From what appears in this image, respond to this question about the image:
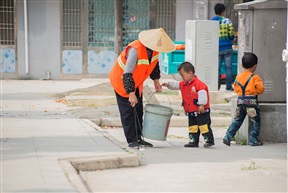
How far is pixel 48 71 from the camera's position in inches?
955

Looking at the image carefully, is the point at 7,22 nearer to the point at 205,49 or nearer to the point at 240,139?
the point at 205,49

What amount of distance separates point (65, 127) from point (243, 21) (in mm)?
3156

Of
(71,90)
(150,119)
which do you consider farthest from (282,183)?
(71,90)

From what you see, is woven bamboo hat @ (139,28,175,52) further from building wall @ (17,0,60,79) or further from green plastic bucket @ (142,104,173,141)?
building wall @ (17,0,60,79)

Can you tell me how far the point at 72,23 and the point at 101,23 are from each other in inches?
33.8

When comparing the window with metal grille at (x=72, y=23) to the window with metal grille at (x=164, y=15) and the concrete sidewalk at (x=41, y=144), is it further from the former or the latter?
the concrete sidewalk at (x=41, y=144)

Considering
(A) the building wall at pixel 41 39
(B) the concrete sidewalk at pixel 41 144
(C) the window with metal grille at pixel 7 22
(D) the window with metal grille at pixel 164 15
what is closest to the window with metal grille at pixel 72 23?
(A) the building wall at pixel 41 39

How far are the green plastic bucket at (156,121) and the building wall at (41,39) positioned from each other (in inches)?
526

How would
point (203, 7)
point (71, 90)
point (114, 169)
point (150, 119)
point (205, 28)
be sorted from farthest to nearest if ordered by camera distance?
point (203, 7) → point (71, 90) → point (205, 28) → point (150, 119) → point (114, 169)

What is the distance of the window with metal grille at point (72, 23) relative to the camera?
24219 millimetres

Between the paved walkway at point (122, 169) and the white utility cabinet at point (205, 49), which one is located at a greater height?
the white utility cabinet at point (205, 49)

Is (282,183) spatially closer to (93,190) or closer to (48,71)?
(93,190)

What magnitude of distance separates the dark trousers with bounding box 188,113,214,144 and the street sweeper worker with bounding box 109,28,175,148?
71cm

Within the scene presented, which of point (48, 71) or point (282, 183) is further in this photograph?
point (48, 71)
